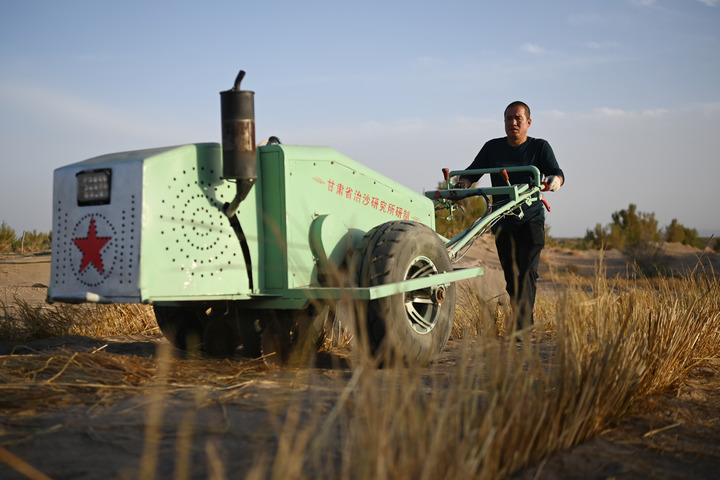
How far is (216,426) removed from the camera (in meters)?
2.99

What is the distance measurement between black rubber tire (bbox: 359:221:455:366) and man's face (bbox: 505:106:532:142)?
6.81ft

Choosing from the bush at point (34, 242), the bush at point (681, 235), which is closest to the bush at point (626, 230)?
the bush at point (681, 235)

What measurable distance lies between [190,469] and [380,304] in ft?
6.91

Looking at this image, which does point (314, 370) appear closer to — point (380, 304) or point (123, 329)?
point (380, 304)

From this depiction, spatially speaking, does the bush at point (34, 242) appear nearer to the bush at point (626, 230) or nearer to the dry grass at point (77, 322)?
the dry grass at point (77, 322)

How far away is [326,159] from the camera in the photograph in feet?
15.2

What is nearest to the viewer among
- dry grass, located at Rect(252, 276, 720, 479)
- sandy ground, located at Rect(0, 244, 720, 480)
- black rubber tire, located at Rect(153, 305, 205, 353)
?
dry grass, located at Rect(252, 276, 720, 479)

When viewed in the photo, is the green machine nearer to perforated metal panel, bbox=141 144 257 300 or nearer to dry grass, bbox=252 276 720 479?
perforated metal panel, bbox=141 144 257 300

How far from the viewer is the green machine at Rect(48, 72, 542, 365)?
375cm

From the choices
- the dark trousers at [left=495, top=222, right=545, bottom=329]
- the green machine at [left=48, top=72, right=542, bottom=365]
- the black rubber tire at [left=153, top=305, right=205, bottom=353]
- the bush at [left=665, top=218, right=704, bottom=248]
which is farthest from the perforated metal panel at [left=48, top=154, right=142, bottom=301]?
the bush at [left=665, top=218, right=704, bottom=248]

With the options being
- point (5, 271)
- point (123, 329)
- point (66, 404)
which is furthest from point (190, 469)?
point (5, 271)

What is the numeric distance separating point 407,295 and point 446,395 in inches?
53.4

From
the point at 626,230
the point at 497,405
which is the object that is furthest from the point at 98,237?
the point at 626,230

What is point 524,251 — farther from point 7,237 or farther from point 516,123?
point 7,237
